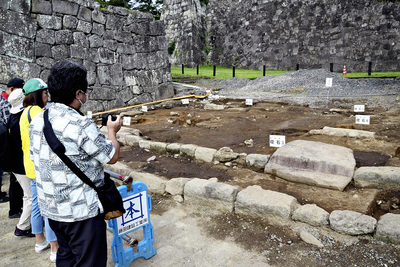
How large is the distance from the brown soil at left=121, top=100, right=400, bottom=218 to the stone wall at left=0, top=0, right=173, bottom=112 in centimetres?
149

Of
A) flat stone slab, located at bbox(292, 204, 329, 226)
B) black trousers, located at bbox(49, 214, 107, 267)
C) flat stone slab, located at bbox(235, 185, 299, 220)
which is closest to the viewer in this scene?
black trousers, located at bbox(49, 214, 107, 267)

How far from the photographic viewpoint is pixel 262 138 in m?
6.73

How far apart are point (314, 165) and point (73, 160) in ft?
11.5

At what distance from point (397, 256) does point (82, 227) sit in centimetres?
270

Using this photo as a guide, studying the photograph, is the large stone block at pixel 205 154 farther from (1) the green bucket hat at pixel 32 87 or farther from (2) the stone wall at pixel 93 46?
(2) the stone wall at pixel 93 46

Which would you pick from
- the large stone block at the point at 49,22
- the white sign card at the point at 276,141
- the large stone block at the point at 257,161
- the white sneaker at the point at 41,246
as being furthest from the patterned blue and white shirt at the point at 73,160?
the large stone block at the point at 49,22

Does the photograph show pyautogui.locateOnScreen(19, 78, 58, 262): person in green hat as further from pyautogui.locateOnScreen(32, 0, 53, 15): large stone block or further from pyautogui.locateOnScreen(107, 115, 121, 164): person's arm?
pyautogui.locateOnScreen(32, 0, 53, 15): large stone block

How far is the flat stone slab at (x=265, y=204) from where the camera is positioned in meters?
3.42

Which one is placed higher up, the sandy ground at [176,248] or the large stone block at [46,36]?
the large stone block at [46,36]

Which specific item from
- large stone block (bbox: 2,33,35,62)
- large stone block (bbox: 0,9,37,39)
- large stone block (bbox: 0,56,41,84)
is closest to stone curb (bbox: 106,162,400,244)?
large stone block (bbox: 0,56,41,84)

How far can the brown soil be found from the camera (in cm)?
397

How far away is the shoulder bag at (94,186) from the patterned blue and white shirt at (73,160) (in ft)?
0.09

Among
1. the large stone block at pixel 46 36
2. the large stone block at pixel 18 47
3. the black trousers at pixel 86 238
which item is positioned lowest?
the black trousers at pixel 86 238

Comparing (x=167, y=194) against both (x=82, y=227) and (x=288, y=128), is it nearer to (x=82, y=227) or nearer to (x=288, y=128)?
(x=82, y=227)
